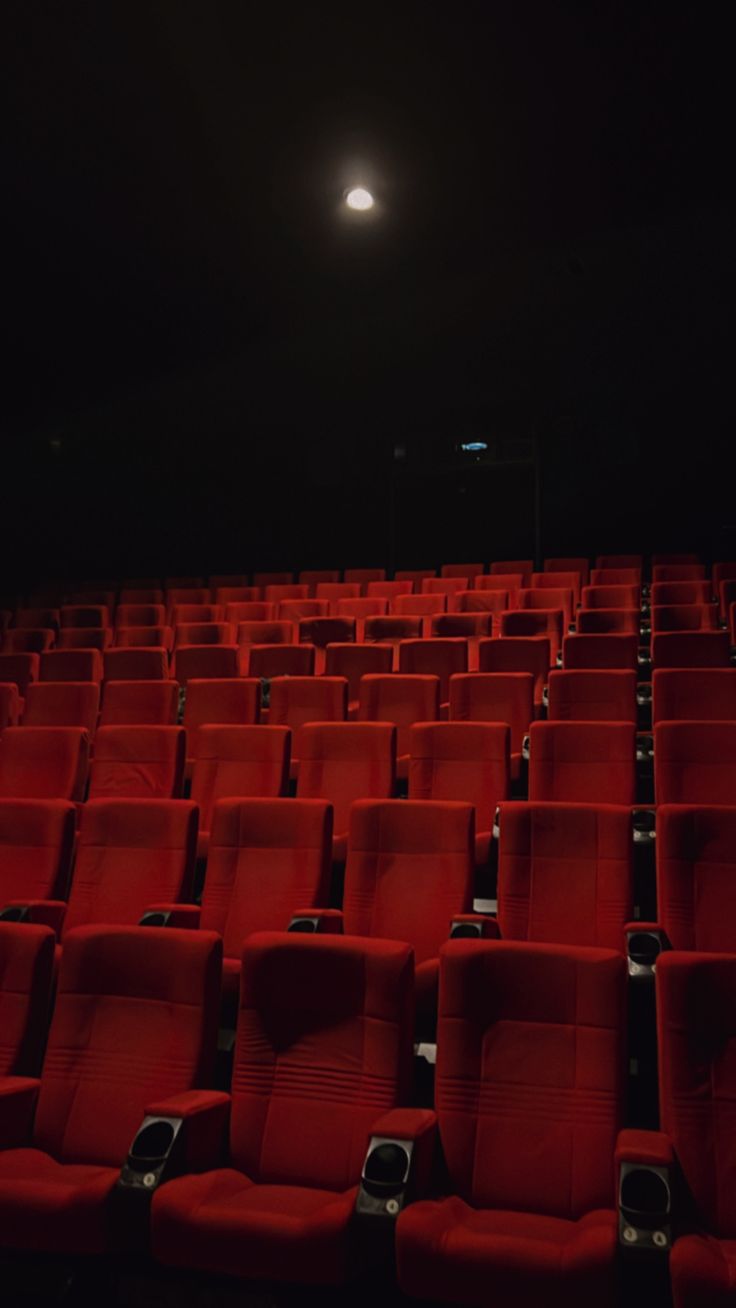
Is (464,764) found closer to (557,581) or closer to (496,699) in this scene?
(496,699)

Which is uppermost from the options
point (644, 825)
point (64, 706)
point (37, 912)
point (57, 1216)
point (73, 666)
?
point (73, 666)

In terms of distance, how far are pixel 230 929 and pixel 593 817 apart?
49 cm

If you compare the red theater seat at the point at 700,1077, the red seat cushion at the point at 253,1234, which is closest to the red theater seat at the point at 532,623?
the red theater seat at the point at 700,1077

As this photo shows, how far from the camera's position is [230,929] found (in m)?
1.25

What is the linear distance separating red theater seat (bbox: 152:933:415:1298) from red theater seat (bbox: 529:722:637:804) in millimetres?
655

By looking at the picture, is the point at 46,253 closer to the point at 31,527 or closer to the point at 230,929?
the point at 31,527

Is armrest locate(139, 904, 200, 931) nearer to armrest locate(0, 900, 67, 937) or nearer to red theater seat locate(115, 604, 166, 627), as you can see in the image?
armrest locate(0, 900, 67, 937)

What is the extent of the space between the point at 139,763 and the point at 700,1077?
112cm

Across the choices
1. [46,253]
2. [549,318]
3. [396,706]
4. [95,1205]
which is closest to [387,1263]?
[95,1205]

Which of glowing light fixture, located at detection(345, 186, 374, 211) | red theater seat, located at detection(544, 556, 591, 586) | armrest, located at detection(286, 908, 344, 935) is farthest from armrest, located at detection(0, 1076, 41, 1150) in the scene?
red theater seat, located at detection(544, 556, 591, 586)

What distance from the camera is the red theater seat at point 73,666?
7.68 ft

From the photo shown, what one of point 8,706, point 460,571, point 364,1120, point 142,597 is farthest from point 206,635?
point 364,1120

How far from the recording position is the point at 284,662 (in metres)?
2.29

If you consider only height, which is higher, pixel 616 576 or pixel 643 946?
pixel 616 576
